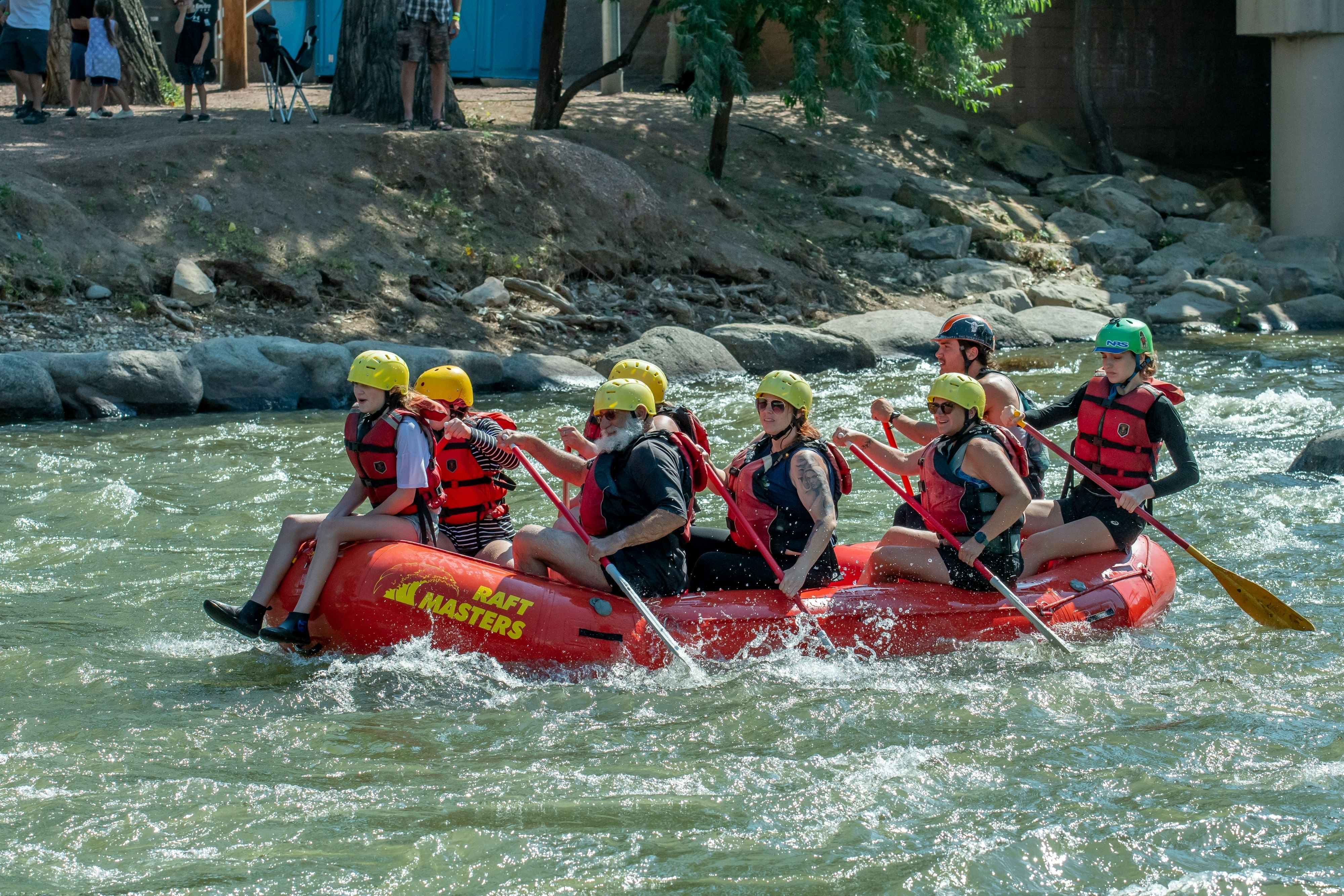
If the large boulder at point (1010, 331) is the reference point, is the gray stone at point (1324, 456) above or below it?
below

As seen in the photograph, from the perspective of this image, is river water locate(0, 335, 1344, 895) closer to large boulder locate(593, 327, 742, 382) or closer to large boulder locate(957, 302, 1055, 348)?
large boulder locate(593, 327, 742, 382)

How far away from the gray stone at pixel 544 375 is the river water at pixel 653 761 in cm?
531

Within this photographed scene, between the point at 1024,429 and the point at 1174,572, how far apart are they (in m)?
1.07

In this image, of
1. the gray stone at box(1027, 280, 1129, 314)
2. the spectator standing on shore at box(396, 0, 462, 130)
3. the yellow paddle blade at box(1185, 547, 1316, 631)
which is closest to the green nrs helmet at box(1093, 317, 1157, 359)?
→ the yellow paddle blade at box(1185, 547, 1316, 631)

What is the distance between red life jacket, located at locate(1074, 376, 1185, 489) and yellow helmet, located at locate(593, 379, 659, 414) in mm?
2223

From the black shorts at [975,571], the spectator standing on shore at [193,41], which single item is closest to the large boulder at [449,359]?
the spectator standing on shore at [193,41]

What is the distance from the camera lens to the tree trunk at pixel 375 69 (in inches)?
624

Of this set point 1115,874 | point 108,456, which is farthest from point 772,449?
point 108,456

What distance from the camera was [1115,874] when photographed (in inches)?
164

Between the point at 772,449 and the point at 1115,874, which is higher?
the point at 772,449

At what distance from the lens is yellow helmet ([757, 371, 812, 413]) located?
5648mm

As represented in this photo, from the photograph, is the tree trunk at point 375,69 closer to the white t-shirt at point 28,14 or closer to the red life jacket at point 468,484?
the white t-shirt at point 28,14

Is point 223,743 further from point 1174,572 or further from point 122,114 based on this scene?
point 122,114

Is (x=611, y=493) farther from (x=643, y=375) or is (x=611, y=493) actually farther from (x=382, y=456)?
(x=382, y=456)
